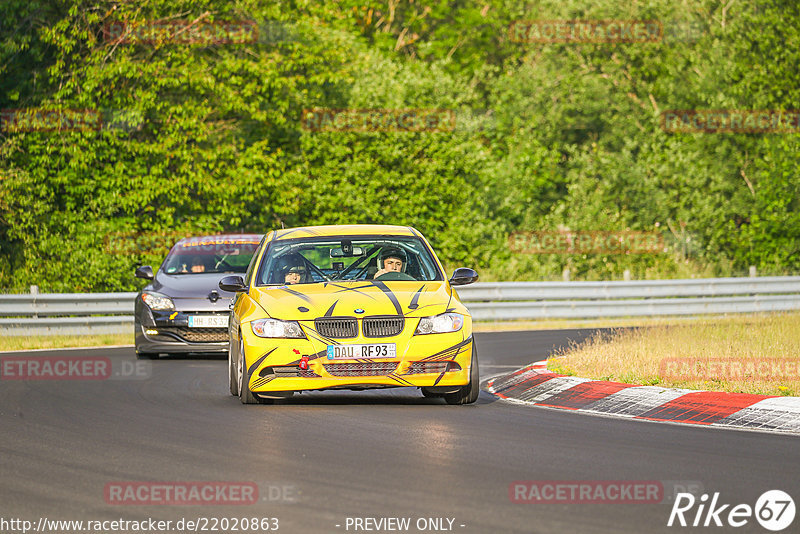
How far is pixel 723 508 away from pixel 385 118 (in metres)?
30.1

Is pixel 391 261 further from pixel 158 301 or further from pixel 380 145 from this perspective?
pixel 380 145

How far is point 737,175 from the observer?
4322 cm

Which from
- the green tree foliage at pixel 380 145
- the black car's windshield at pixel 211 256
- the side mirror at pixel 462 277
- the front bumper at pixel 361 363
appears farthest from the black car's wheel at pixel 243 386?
the green tree foliage at pixel 380 145

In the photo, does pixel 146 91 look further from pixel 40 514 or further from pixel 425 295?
pixel 40 514

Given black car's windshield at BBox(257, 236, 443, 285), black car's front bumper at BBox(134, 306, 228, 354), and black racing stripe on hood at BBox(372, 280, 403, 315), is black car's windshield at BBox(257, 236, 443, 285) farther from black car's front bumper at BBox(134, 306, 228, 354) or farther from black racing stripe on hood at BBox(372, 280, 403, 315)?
black car's front bumper at BBox(134, 306, 228, 354)

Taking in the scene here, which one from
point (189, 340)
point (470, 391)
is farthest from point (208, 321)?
point (470, 391)

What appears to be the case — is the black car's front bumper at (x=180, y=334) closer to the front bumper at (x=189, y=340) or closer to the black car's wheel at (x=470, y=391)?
the front bumper at (x=189, y=340)

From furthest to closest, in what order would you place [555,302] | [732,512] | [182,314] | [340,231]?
[555,302] < [182,314] < [340,231] < [732,512]

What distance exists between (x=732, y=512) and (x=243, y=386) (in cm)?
588

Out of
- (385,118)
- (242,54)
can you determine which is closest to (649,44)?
(385,118)

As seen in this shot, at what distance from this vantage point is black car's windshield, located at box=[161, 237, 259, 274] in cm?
1908

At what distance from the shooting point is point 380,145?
119 ft

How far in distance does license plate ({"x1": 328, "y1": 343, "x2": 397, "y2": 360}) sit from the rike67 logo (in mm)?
4411

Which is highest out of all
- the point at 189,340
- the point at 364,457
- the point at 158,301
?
the point at 364,457
